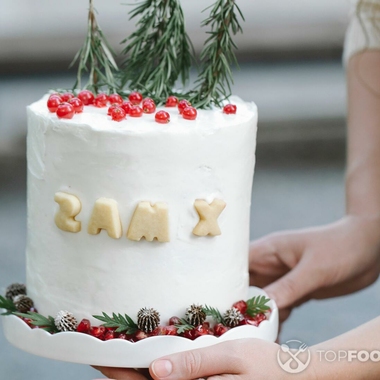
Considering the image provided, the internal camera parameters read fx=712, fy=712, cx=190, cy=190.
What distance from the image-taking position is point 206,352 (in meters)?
0.96

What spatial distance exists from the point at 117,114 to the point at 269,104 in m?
3.60

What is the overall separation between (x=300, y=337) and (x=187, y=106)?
141 cm

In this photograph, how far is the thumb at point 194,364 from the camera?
0.95 metres

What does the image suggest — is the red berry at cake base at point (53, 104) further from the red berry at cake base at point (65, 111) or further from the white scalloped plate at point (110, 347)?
the white scalloped plate at point (110, 347)

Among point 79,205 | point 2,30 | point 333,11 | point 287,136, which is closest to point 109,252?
point 79,205

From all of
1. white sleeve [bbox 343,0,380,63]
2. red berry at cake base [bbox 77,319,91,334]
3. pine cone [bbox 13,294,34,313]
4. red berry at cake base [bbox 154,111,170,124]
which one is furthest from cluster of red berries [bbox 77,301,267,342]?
white sleeve [bbox 343,0,380,63]

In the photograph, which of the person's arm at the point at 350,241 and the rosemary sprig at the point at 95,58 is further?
the person's arm at the point at 350,241

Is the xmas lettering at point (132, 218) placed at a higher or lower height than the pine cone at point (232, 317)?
higher

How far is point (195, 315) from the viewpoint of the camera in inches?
39.7

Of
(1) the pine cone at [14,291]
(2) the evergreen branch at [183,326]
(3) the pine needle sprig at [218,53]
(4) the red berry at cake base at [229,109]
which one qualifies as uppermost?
(3) the pine needle sprig at [218,53]

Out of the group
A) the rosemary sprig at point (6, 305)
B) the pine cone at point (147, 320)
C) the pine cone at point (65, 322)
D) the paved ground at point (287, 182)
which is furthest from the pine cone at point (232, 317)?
the paved ground at point (287, 182)

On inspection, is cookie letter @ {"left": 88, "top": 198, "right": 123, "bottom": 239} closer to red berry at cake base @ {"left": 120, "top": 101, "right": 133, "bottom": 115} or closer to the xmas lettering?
the xmas lettering

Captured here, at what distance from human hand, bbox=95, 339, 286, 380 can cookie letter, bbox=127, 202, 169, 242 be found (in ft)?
0.55

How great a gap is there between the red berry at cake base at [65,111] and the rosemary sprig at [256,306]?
39cm
